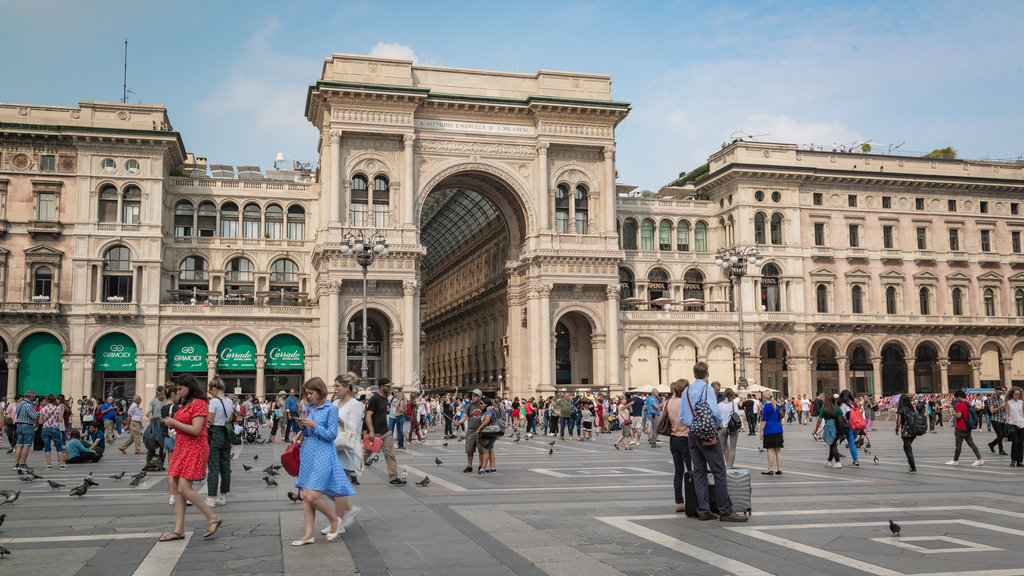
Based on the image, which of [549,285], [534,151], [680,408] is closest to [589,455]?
[680,408]

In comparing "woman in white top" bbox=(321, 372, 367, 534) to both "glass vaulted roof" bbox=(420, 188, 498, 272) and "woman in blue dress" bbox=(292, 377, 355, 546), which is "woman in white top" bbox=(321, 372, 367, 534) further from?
"glass vaulted roof" bbox=(420, 188, 498, 272)

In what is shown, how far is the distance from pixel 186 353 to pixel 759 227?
37808 mm

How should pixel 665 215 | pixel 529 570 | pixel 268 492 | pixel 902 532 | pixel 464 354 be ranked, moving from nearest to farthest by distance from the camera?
pixel 529 570 → pixel 902 532 → pixel 268 492 → pixel 665 215 → pixel 464 354

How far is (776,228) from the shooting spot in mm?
61000

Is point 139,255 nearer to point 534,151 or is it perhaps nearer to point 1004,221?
point 534,151

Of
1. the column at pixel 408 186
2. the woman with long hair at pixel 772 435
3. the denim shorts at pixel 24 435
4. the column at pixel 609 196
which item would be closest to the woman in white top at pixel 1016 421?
the woman with long hair at pixel 772 435

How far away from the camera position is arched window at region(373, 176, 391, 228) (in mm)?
51344

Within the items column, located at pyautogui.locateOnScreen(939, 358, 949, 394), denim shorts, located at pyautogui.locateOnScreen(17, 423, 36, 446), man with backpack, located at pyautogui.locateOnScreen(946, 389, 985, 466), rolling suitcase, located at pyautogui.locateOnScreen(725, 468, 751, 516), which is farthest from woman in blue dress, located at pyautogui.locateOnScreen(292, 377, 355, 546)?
column, located at pyautogui.locateOnScreen(939, 358, 949, 394)

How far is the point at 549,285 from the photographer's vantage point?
5197 cm

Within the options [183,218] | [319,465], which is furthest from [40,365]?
[319,465]

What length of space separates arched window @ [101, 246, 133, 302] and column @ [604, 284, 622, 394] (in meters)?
28.2

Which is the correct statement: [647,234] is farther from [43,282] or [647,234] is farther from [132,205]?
[43,282]

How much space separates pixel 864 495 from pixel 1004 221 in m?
61.3

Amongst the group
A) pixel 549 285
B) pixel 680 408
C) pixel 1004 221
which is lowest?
pixel 680 408
